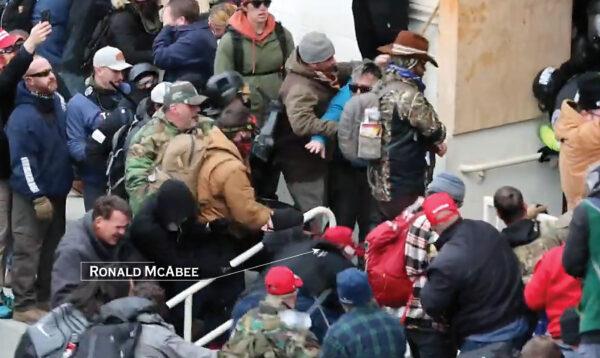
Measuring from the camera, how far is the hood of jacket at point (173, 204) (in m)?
10.7

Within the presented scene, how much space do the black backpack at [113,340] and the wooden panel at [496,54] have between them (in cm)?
426

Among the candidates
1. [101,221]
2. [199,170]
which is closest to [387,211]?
[199,170]

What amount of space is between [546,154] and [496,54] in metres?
0.90

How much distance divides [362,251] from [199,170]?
3.89ft

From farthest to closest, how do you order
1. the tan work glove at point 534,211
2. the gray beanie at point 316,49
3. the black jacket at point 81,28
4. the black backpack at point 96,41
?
1. the black jacket at point 81,28
2. the black backpack at point 96,41
3. the gray beanie at point 316,49
4. the tan work glove at point 534,211

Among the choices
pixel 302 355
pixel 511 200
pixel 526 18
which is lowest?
pixel 302 355

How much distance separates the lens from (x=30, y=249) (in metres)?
12.4

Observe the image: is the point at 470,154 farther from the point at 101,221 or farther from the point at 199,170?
the point at 101,221


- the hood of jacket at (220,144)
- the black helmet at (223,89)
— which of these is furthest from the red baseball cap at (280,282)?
the black helmet at (223,89)

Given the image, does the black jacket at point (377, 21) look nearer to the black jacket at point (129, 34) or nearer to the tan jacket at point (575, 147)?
the tan jacket at point (575, 147)

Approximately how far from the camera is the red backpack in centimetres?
1053

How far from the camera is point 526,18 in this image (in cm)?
1304

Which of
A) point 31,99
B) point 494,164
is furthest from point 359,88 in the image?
point 31,99

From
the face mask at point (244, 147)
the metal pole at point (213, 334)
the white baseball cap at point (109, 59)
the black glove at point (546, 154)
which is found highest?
the white baseball cap at point (109, 59)
